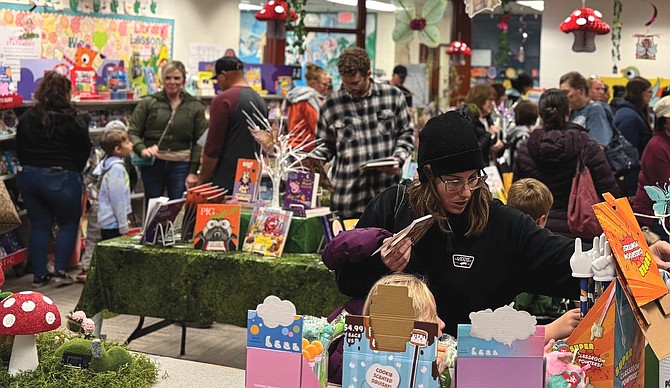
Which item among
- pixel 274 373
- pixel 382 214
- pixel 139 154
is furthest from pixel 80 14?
pixel 274 373

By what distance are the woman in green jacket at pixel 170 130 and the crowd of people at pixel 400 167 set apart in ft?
0.03

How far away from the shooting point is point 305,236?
4953mm

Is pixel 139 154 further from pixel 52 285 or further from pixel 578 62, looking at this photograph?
pixel 578 62

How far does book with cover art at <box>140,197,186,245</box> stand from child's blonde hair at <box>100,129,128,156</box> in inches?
92.7

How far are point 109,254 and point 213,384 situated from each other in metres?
2.37

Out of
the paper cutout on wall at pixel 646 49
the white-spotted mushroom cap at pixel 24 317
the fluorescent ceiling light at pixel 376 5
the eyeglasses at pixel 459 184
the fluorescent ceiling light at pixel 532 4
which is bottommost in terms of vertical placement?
the white-spotted mushroom cap at pixel 24 317

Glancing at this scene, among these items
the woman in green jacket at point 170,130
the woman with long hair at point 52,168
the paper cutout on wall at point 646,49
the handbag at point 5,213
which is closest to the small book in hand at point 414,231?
the handbag at point 5,213

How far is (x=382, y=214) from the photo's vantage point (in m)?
3.07

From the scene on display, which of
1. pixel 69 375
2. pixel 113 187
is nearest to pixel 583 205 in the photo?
pixel 69 375

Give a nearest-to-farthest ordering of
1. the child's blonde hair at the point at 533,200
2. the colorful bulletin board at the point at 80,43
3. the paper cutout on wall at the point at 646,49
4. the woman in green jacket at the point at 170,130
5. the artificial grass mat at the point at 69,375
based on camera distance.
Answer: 1. the artificial grass mat at the point at 69,375
2. the child's blonde hair at the point at 533,200
3. the woman in green jacket at the point at 170,130
4. the colorful bulletin board at the point at 80,43
5. the paper cutout on wall at the point at 646,49

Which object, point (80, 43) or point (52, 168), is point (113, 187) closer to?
point (52, 168)

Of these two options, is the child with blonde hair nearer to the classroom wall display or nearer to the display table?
the display table

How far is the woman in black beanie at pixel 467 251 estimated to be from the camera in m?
2.85

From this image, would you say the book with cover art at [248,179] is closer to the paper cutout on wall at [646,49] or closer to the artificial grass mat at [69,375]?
the artificial grass mat at [69,375]
